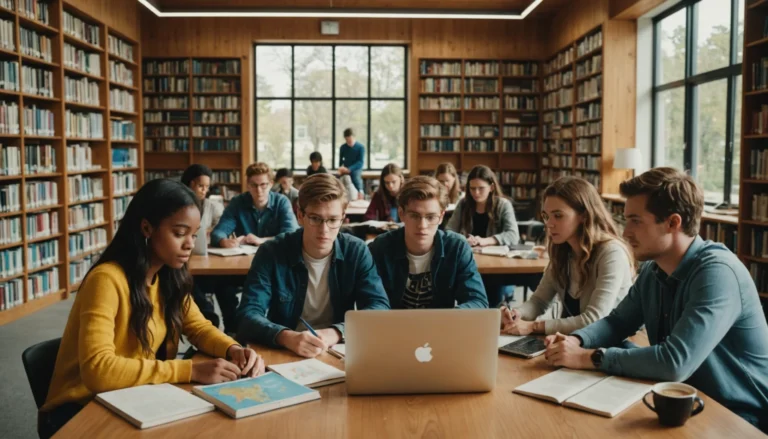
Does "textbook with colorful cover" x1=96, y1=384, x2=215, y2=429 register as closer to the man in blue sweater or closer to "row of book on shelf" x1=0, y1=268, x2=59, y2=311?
the man in blue sweater

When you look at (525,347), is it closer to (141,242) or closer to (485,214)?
(141,242)

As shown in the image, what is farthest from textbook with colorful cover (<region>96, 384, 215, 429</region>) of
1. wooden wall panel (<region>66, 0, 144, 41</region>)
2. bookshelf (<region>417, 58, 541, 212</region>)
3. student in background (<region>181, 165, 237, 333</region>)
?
bookshelf (<region>417, 58, 541, 212</region>)

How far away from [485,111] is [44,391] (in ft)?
30.9

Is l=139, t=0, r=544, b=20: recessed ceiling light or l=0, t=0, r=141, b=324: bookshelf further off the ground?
l=139, t=0, r=544, b=20: recessed ceiling light

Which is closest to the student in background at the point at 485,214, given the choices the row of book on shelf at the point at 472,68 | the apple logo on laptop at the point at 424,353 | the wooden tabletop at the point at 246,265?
the wooden tabletop at the point at 246,265

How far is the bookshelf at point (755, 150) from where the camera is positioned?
5.17 m

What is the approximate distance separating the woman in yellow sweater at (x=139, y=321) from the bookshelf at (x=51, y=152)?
414cm

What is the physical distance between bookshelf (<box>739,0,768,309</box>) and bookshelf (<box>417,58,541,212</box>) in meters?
5.13

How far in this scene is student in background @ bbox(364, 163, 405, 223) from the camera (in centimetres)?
568

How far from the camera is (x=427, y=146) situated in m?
10.7

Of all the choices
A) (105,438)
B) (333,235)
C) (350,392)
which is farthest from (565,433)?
(333,235)

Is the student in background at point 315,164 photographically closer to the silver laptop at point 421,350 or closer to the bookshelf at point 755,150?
the bookshelf at point 755,150

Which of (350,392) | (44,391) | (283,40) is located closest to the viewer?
(350,392)

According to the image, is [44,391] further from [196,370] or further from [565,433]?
[565,433]
